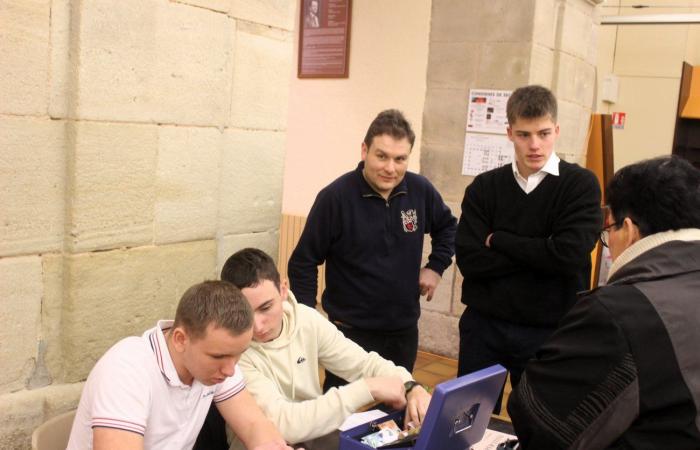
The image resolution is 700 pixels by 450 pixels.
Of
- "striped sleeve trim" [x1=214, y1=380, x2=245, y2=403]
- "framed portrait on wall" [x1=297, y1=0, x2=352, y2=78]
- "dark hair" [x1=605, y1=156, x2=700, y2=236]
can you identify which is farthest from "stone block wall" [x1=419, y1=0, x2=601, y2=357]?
"striped sleeve trim" [x1=214, y1=380, x2=245, y2=403]

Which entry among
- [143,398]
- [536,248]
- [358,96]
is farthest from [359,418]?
[358,96]

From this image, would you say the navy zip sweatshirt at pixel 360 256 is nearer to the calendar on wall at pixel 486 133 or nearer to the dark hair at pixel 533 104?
the dark hair at pixel 533 104

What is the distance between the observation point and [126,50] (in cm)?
203

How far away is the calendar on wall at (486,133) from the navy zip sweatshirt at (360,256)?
1.90 metres

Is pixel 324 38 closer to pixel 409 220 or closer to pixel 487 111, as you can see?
pixel 487 111

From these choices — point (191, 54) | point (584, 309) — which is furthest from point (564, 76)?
point (584, 309)

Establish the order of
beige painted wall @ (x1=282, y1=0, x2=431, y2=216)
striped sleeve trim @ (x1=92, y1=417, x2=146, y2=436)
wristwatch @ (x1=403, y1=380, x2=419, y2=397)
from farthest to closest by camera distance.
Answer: beige painted wall @ (x1=282, y1=0, x2=431, y2=216) → wristwatch @ (x1=403, y1=380, x2=419, y2=397) → striped sleeve trim @ (x1=92, y1=417, x2=146, y2=436)

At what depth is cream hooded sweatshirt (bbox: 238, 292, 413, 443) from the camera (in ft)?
6.17

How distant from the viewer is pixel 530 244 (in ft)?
7.93

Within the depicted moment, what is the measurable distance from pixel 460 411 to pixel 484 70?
324 cm

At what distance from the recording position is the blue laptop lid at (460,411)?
1.47 metres

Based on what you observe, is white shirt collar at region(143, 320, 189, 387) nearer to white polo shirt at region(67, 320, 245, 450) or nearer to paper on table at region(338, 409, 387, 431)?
white polo shirt at region(67, 320, 245, 450)

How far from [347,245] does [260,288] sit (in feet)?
2.44

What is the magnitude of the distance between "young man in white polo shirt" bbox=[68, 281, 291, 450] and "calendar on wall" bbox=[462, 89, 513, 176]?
307 cm
